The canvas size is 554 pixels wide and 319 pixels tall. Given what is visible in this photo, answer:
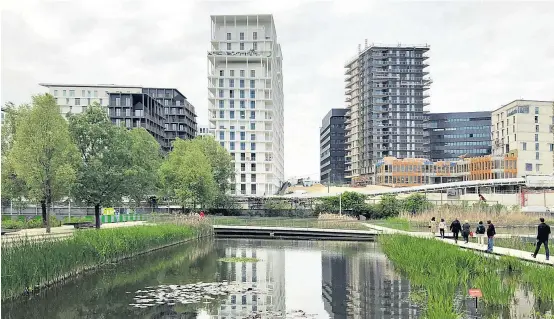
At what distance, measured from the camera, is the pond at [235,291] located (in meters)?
15.1

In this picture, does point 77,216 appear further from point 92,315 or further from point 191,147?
point 92,315

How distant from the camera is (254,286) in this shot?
19766mm

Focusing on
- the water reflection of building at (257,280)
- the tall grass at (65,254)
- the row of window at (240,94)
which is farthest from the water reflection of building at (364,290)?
the row of window at (240,94)

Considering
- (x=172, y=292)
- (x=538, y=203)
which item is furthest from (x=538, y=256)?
(x=538, y=203)

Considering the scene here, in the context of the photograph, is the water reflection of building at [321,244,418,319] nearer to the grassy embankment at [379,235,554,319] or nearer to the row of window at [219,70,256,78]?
the grassy embankment at [379,235,554,319]

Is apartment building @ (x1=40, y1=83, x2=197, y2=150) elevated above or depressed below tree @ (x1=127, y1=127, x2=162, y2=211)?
above

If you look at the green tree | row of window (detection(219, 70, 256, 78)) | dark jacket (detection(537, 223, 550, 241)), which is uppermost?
row of window (detection(219, 70, 256, 78))

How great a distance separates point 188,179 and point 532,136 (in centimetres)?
7794

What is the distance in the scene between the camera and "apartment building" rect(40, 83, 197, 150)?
117 m

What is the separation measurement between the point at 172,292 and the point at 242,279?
150 inches

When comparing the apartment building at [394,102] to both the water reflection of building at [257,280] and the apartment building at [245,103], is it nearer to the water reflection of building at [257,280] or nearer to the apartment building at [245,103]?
the apartment building at [245,103]

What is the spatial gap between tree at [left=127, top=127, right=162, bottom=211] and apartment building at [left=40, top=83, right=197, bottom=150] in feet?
161

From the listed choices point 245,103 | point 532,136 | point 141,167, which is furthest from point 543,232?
point 532,136

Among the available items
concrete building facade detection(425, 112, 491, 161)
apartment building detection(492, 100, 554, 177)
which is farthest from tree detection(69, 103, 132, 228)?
concrete building facade detection(425, 112, 491, 161)
